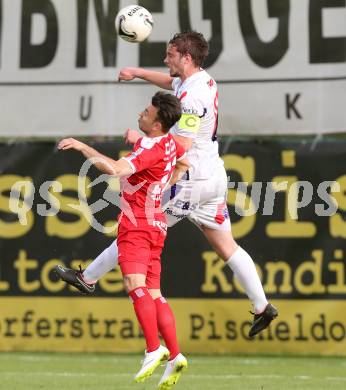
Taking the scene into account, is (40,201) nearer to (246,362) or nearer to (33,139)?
(33,139)

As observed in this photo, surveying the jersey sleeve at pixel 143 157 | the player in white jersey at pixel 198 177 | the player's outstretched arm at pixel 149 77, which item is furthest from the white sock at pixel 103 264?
the player's outstretched arm at pixel 149 77

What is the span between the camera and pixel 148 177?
24.8 ft

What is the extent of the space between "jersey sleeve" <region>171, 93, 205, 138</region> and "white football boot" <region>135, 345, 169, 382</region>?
152 centimetres

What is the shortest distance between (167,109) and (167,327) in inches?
56.2

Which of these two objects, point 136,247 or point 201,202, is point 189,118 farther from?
point 136,247

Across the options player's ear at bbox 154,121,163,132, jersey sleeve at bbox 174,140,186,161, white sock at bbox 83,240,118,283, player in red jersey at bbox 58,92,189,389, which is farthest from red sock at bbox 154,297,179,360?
player's ear at bbox 154,121,163,132

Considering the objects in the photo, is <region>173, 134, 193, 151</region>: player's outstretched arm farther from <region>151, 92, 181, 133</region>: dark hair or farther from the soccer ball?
the soccer ball

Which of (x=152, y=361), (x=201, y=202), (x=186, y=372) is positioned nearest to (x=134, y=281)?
(x=152, y=361)

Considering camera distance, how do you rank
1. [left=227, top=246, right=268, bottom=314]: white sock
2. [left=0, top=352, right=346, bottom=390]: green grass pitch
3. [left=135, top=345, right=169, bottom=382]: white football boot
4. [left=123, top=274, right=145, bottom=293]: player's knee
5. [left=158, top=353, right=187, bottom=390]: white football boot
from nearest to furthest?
1. [left=135, top=345, right=169, bottom=382]: white football boot
2. [left=158, top=353, right=187, bottom=390]: white football boot
3. [left=123, top=274, right=145, bottom=293]: player's knee
4. [left=0, top=352, right=346, bottom=390]: green grass pitch
5. [left=227, top=246, right=268, bottom=314]: white sock

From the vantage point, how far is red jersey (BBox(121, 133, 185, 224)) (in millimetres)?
7469

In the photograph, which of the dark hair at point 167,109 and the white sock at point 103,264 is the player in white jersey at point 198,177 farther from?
the dark hair at point 167,109

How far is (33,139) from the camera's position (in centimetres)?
1064

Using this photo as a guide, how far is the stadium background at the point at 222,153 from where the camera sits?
34.0 ft

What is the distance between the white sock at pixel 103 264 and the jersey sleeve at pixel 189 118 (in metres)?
0.92
